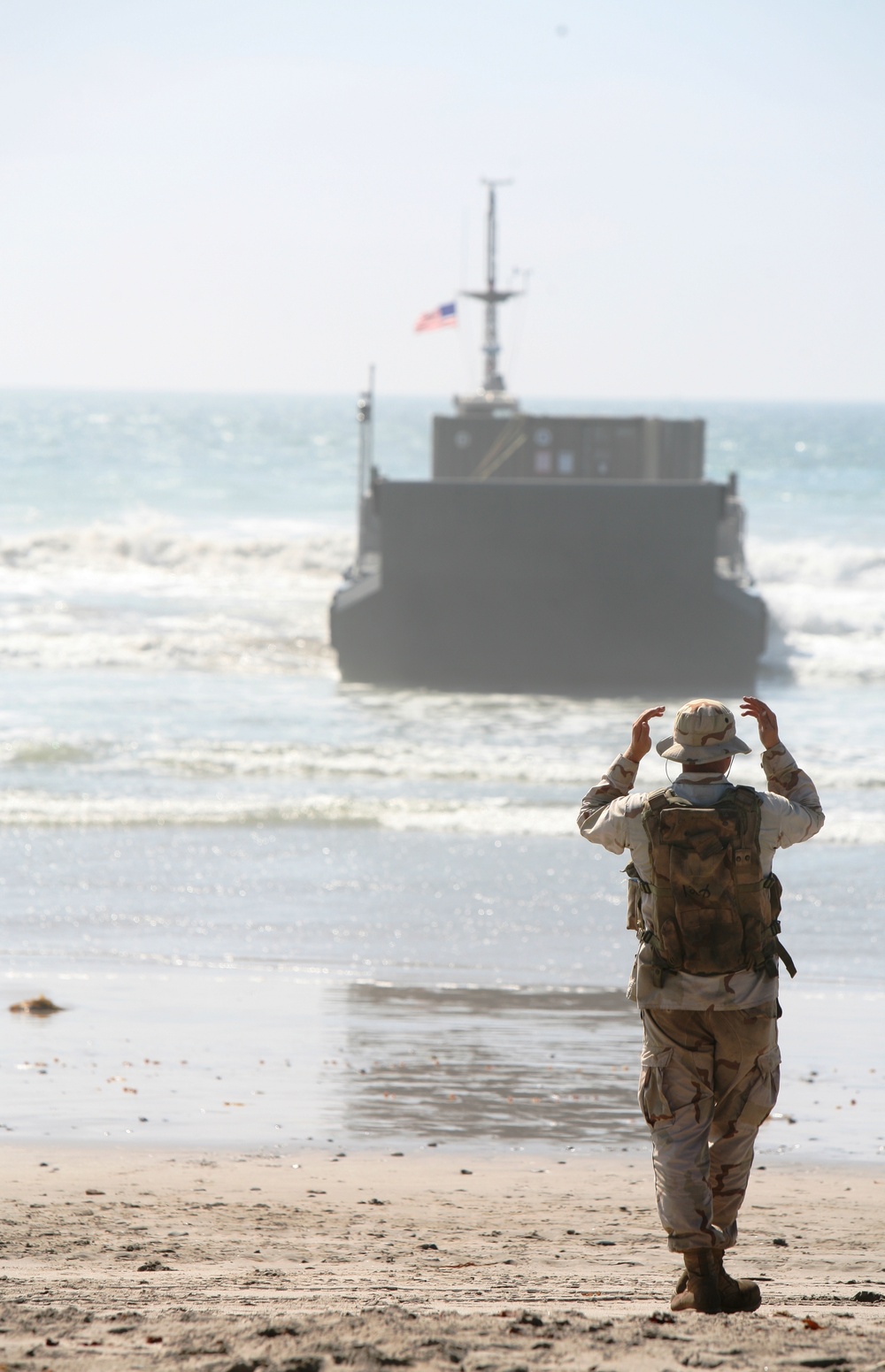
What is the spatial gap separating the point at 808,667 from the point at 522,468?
7.50m

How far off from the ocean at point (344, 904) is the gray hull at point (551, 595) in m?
0.94

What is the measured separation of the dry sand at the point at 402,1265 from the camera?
11.2 ft

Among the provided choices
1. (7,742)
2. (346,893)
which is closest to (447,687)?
(7,742)

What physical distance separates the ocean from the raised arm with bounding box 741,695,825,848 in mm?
2442

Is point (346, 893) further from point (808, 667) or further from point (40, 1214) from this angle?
point (808, 667)

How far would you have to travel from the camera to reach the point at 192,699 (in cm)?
2292

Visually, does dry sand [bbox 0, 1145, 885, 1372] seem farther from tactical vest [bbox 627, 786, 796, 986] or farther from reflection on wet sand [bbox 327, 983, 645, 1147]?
tactical vest [bbox 627, 786, 796, 986]

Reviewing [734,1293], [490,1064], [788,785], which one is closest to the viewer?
[734,1293]

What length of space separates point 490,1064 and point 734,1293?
11.0 feet

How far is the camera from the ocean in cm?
661

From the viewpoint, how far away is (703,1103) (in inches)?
154

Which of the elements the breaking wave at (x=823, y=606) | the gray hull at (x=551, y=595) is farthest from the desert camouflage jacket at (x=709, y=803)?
the breaking wave at (x=823, y=606)

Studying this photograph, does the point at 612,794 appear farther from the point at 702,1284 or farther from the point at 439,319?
the point at 439,319

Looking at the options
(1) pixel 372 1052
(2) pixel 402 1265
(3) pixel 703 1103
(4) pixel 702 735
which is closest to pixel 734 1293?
(3) pixel 703 1103
